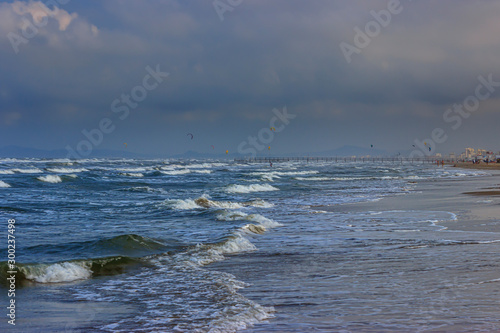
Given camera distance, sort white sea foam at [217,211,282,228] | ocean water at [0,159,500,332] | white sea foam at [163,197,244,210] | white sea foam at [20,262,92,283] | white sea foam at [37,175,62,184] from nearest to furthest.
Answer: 1. ocean water at [0,159,500,332]
2. white sea foam at [20,262,92,283]
3. white sea foam at [217,211,282,228]
4. white sea foam at [163,197,244,210]
5. white sea foam at [37,175,62,184]

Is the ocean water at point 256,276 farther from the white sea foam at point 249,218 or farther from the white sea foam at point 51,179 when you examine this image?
the white sea foam at point 51,179

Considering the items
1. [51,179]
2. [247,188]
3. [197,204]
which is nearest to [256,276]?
[197,204]

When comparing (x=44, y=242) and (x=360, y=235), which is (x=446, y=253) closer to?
(x=360, y=235)

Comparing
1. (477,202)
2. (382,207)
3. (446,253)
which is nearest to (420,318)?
(446,253)

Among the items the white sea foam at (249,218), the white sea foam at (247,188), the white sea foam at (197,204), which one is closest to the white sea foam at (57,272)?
the white sea foam at (249,218)

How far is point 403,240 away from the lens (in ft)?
37.3

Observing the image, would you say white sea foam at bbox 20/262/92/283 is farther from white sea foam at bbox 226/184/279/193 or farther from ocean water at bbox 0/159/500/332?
white sea foam at bbox 226/184/279/193

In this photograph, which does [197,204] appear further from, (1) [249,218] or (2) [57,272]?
(2) [57,272]

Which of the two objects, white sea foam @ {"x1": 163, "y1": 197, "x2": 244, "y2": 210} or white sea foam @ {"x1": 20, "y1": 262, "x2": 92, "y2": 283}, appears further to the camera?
white sea foam @ {"x1": 163, "y1": 197, "x2": 244, "y2": 210}

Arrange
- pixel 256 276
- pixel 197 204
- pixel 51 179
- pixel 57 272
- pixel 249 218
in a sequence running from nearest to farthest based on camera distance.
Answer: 1. pixel 256 276
2. pixel 57 272
3. pixel 249 218
4. pixel 197 204
5. pixel 51 179

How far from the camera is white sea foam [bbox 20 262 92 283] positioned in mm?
8562

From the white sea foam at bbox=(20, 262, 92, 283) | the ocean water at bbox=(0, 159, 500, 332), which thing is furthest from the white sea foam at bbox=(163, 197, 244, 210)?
the white sea foam at bbox=(20, 262, 92, 283)

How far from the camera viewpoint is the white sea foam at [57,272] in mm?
8562

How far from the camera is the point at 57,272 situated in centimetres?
875
